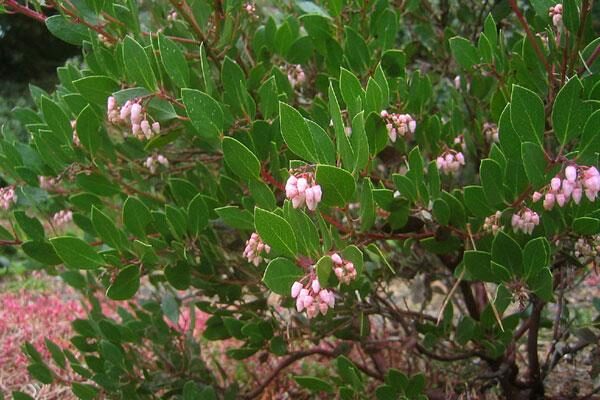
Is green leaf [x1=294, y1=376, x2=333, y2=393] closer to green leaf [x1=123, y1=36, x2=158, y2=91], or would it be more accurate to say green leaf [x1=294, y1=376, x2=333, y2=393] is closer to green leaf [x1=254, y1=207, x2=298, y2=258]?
green leaf [x1=254, y1=207, x2=298, y2=258]

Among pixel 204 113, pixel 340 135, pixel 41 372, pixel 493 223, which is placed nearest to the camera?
pixel 340 135

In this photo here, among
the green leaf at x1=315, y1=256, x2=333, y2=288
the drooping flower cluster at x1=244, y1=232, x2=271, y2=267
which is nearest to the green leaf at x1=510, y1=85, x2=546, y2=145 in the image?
the green leaf at x1=315, y1=256, x2=333, y2=288

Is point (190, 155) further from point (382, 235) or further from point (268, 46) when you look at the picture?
point (382, 235)

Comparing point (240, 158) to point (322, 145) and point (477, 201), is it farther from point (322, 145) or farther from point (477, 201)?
point (477, 201)

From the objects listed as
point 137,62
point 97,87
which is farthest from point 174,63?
point 97,87

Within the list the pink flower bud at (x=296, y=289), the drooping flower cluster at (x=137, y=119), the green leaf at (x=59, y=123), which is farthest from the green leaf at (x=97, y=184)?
the pink flower bud at (x=296, y=289)
